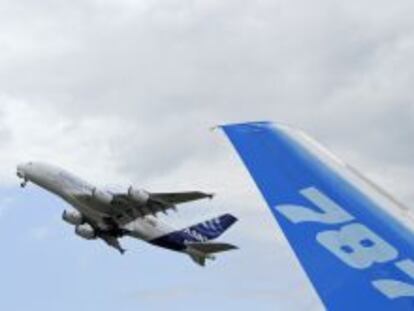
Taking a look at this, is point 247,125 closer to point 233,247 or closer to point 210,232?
point 233,247

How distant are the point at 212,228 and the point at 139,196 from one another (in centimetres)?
2123

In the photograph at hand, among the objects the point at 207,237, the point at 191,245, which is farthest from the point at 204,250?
the point at 207,237

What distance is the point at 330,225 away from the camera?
545cm

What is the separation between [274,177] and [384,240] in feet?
2.61

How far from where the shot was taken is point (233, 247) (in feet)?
285

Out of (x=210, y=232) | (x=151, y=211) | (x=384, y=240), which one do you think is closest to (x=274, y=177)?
(x=384, y=240)

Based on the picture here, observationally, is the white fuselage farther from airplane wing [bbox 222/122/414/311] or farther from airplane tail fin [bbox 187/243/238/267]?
airplane wing [bbox 222/122/414/311]

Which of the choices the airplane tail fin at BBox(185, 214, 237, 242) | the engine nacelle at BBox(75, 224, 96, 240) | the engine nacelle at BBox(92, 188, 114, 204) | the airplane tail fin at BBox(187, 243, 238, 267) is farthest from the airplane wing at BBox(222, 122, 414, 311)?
the airplane tail fin at BBox(185, 214, 237, 242)

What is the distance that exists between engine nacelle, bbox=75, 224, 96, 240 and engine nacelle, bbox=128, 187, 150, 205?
6.05 metres

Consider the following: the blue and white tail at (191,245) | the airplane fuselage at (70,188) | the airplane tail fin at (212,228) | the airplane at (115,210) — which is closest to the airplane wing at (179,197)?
the airplane at (115,210)

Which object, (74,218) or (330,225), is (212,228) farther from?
(330,225)

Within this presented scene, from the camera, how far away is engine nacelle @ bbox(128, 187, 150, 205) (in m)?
76.0

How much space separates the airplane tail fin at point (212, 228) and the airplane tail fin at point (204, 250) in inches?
133

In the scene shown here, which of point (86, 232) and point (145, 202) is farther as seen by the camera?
point (86, 232)
